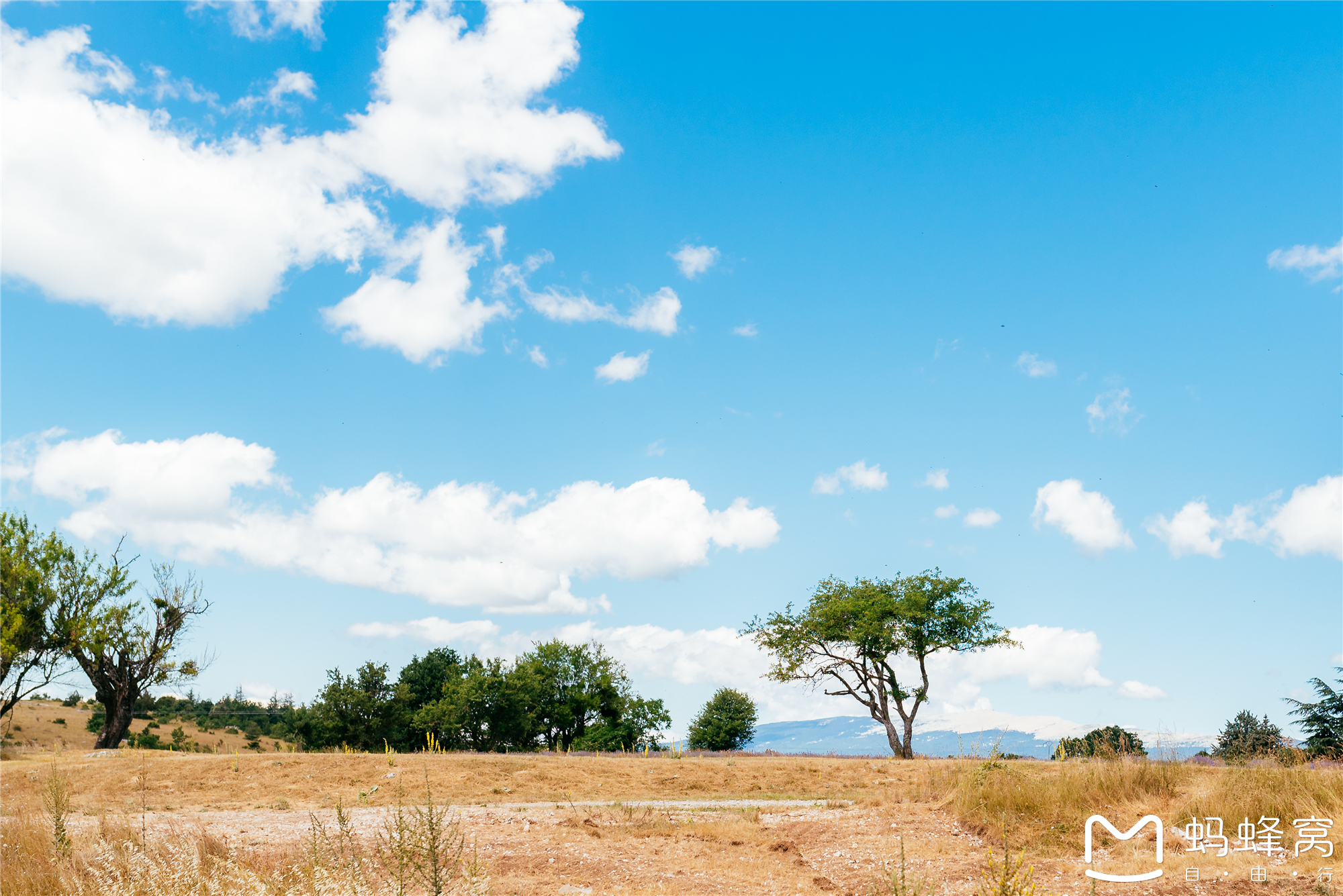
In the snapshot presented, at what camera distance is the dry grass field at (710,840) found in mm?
8086

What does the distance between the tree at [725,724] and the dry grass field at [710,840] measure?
129 ft

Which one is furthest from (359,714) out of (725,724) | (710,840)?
(710,840)

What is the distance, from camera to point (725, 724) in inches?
2244

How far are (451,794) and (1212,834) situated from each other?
15.8 meters

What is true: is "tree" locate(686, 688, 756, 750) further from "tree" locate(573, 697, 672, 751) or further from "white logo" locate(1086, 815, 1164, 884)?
"white logo" locate(1086, 815, 1164, 884)

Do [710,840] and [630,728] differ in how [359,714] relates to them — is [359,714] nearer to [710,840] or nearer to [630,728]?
[630,728]

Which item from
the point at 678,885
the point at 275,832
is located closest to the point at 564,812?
the point at 275,832

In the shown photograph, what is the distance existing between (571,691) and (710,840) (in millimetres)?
42159

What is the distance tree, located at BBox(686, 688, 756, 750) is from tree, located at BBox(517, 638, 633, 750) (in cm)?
772

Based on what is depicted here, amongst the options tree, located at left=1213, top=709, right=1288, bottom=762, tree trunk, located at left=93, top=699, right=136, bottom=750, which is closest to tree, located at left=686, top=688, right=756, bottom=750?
tree trunk, located at left=93, top=699, right=136, bottom=750

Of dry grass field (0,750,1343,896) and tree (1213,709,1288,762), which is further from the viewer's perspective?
tree (1213,709,1288,762)

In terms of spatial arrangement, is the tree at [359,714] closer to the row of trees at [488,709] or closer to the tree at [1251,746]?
the row of trees at [488,709]

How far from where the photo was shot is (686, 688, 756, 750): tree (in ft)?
186

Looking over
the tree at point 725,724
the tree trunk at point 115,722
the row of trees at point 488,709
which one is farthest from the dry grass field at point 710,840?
the tree at point 725,724
